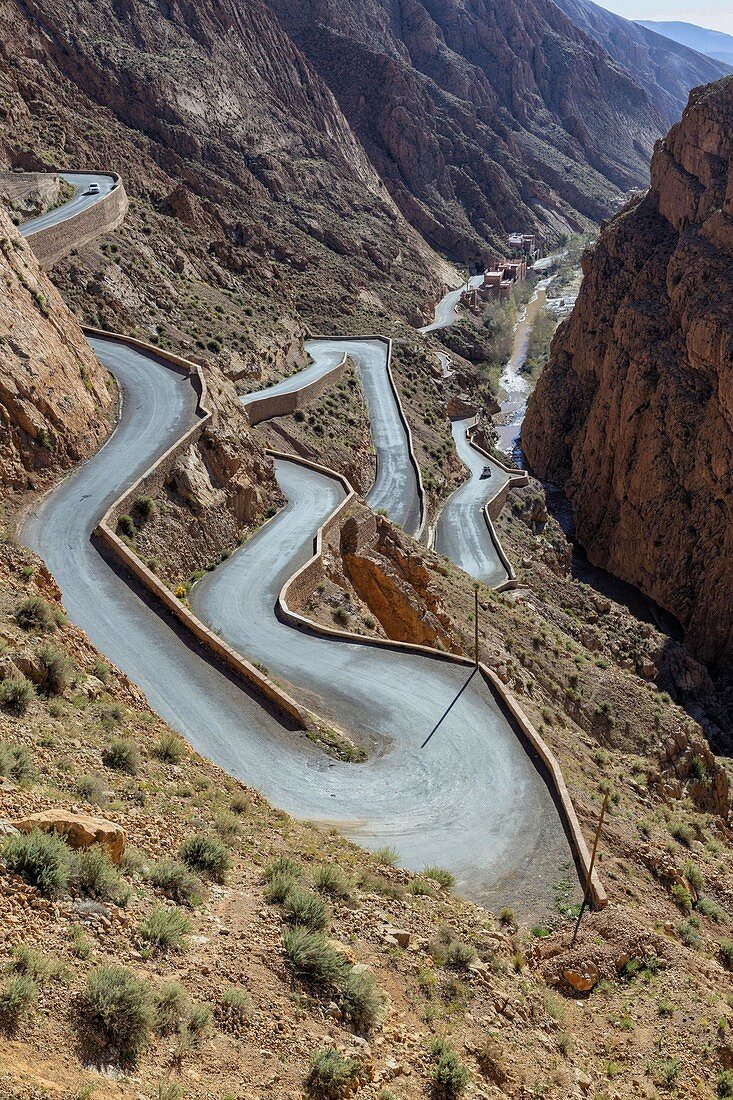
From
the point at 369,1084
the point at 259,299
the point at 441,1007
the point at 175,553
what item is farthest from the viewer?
the point at 259,299

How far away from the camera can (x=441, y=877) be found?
40.0ft

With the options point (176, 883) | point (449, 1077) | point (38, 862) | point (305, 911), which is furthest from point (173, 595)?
point (449, 1077)

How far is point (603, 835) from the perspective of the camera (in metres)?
15.3

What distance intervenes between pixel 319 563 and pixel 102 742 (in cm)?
1290

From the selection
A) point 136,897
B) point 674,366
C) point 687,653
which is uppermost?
point 674,366

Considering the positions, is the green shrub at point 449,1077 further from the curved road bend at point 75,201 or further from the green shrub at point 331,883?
the curved road bend at point 75,201

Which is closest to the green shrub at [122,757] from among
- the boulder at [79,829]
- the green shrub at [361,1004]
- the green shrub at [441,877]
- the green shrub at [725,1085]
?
the boulder at [79,829]

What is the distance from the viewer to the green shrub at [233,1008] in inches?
306

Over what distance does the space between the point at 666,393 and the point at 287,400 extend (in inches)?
786

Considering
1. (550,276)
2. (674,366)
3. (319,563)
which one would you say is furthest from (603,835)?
(550,276)

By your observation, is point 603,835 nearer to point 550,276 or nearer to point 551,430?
point 551,430

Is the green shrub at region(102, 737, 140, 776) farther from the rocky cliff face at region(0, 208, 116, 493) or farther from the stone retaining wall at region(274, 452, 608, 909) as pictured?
the rocky cliff face at region(0, 208, 116, 493)

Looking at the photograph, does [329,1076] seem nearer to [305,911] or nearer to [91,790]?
[305,911]

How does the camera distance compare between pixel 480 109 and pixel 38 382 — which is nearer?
pixel 38 382
